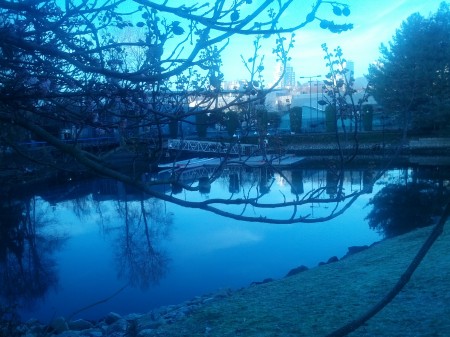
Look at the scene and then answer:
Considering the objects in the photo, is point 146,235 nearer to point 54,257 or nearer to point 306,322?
point 54,257

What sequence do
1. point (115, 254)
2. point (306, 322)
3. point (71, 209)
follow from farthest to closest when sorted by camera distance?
point (71, 209) → point (115, 254) → point (306, 322)

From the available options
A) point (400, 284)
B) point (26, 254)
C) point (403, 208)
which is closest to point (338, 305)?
point (400, 284)

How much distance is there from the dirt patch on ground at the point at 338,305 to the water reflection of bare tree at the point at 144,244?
3.18 metres

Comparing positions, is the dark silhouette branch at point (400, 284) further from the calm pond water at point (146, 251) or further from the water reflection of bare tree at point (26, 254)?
the water reflection of bare tree at point (26, 254)

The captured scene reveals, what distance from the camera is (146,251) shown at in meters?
11.7

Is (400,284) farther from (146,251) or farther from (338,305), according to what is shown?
(146,251)

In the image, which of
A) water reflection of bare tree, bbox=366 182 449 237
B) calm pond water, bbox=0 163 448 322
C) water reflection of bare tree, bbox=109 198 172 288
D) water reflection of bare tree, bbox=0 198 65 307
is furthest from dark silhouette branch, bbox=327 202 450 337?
water reflection of bare tree, bbox=366 182 449 237

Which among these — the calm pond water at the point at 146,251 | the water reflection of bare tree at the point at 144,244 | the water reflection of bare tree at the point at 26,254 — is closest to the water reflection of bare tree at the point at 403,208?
the calm pond water at the point at 146,251

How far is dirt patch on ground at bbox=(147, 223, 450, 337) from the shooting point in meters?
5.20

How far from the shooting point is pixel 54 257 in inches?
471

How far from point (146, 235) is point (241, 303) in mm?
5202

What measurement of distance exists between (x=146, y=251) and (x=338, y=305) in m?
6.42

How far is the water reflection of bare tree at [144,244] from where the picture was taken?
35.3 feet

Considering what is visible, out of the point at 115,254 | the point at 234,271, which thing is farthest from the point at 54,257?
the point at 234,271
